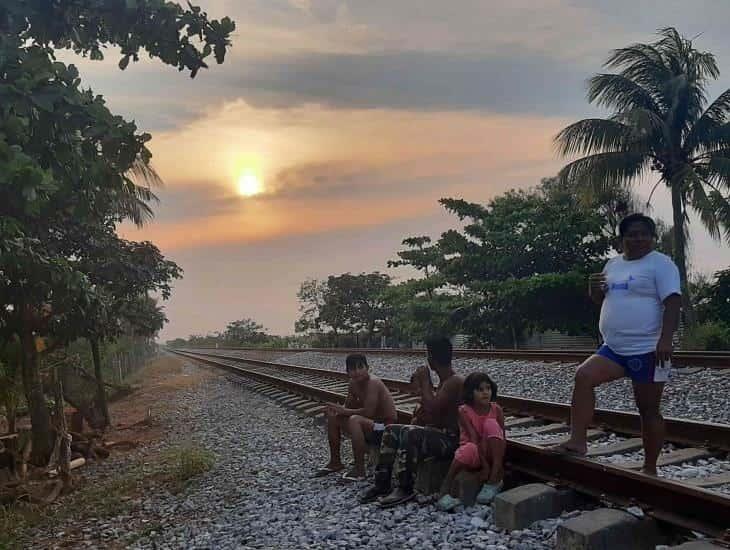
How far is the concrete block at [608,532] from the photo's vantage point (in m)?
3.25

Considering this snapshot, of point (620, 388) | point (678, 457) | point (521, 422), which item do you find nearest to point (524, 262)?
point (620, 388)

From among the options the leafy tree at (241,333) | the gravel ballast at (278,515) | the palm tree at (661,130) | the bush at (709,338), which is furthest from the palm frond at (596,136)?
the leafy tree at (241,333)

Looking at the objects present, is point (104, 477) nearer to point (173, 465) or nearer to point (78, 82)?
point (173, 465)

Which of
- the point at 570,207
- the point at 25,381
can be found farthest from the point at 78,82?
the point at 570,207

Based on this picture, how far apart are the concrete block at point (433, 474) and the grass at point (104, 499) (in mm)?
2259

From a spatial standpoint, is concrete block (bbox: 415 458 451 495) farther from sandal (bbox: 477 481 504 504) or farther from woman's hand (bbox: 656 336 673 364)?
woman's hand (bbox: 656 336 673 364)

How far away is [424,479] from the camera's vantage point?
4922 millimetres

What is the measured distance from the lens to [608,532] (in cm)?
328

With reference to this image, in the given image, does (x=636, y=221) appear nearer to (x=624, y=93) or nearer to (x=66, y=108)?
(x=66, y=108)

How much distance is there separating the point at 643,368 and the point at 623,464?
992 millimetres

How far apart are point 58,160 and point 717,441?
5.02m

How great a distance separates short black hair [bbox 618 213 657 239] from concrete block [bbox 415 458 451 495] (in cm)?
204

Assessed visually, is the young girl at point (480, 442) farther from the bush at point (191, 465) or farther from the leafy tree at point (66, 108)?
the bush at point (191, 465)

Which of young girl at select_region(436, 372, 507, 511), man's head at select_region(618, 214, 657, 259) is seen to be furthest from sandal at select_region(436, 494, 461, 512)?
man's head at select_region(618, 214, 657, 259)
